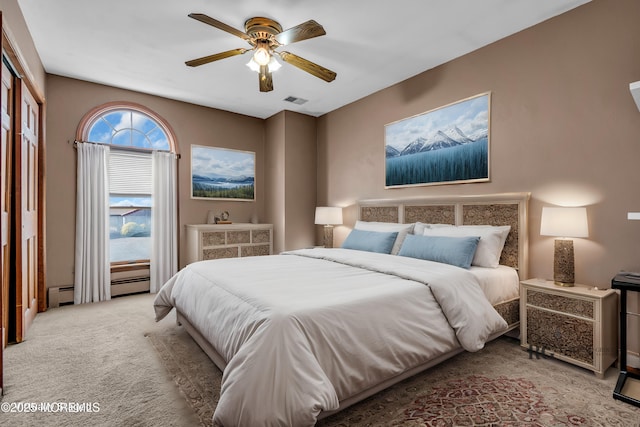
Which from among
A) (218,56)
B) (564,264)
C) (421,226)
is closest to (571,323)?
(564,264)

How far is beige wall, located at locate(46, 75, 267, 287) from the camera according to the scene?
391cm

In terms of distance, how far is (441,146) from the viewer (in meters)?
3.65

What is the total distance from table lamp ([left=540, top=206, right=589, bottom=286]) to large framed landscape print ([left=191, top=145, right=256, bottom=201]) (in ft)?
13.8

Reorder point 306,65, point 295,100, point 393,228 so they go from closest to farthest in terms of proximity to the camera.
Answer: point 306,65, point 393,228, point 295,100

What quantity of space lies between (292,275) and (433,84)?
274 cm

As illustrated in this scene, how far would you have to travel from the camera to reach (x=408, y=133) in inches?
158

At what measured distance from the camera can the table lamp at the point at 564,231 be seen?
7.90 feet

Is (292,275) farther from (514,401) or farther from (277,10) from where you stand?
(277,10)

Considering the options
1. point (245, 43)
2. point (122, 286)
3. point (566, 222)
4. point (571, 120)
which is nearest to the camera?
point (566, 222)

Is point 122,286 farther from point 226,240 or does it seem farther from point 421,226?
point 421,226

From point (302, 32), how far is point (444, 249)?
2.15 m

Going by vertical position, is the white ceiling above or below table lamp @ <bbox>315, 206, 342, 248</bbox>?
above

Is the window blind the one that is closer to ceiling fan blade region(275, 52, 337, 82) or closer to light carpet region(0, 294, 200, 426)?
light carpet region(0, 294, 200, 426)

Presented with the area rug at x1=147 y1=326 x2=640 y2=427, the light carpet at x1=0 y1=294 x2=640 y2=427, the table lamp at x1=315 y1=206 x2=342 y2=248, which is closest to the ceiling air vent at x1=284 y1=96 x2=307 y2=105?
the table lamp at x1=315 y1=206 x2=342 y2=248
